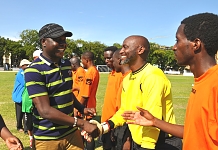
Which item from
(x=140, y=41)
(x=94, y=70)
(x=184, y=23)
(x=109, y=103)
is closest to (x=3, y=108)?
(x=94, y=70)

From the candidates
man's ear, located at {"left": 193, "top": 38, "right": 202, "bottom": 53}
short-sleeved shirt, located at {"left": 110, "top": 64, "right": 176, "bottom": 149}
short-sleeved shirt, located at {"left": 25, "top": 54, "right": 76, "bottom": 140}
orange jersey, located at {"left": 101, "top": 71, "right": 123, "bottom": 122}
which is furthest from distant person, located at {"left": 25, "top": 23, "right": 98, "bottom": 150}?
man's ear, located at {"left": 193, "top": 38, "right": 202, "bottom": 53}

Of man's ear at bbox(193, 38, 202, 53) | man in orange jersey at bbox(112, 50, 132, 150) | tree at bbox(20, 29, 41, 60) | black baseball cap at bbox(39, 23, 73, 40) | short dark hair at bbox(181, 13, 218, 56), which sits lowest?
man in orange jersey at bbox(112, 50, 132, 150)

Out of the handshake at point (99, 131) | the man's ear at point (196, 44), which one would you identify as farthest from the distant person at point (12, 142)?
the man's ear at point (196, 44)

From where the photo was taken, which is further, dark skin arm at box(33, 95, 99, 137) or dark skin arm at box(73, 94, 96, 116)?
dark skin arm at box(73, 94, 96, 116)

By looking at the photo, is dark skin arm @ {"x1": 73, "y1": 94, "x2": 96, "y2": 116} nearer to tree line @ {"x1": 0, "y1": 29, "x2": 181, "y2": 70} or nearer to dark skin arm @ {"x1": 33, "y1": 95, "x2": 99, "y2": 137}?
dark skin arm @ {"x1": 33, "y1": 95, "x2": 99, "y2": 137}

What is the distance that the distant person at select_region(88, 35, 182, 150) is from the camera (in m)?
3.03

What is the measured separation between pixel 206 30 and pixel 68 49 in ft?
285

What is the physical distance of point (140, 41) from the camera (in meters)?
3.71

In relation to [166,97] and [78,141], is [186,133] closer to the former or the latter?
[166,97]

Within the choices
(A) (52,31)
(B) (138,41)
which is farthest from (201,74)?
(A) (52,31)

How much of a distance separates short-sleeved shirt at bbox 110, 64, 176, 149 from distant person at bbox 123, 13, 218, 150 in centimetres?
73

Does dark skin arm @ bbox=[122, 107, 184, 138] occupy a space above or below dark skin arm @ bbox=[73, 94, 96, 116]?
above

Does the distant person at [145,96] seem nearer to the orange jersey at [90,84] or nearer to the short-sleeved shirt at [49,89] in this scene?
the short-sleeved shirt at [49,89]

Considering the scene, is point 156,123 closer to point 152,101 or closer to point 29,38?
point 152,101
